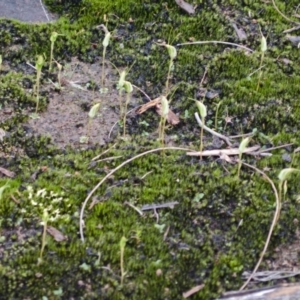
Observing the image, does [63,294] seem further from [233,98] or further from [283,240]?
[233,98]

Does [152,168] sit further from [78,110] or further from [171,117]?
[78,110]

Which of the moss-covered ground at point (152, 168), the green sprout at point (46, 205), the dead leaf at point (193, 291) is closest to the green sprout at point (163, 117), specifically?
the moss-covered ground at point (152, 168)

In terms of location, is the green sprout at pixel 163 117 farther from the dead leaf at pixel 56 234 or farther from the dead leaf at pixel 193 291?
the dead leaf at pixel 193 291

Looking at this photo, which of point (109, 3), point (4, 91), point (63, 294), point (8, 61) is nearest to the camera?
point (63, 294)

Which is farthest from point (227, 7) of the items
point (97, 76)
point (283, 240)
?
point (283, 240)

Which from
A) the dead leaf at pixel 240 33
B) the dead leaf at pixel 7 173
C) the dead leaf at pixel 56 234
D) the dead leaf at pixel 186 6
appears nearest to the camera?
the dead leaf at pixel 56 234

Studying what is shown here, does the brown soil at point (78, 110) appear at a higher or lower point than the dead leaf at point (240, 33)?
lower

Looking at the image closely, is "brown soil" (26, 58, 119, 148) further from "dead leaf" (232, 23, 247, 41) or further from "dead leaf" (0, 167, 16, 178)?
"dead leaf" (232, 23, 247, 41)
